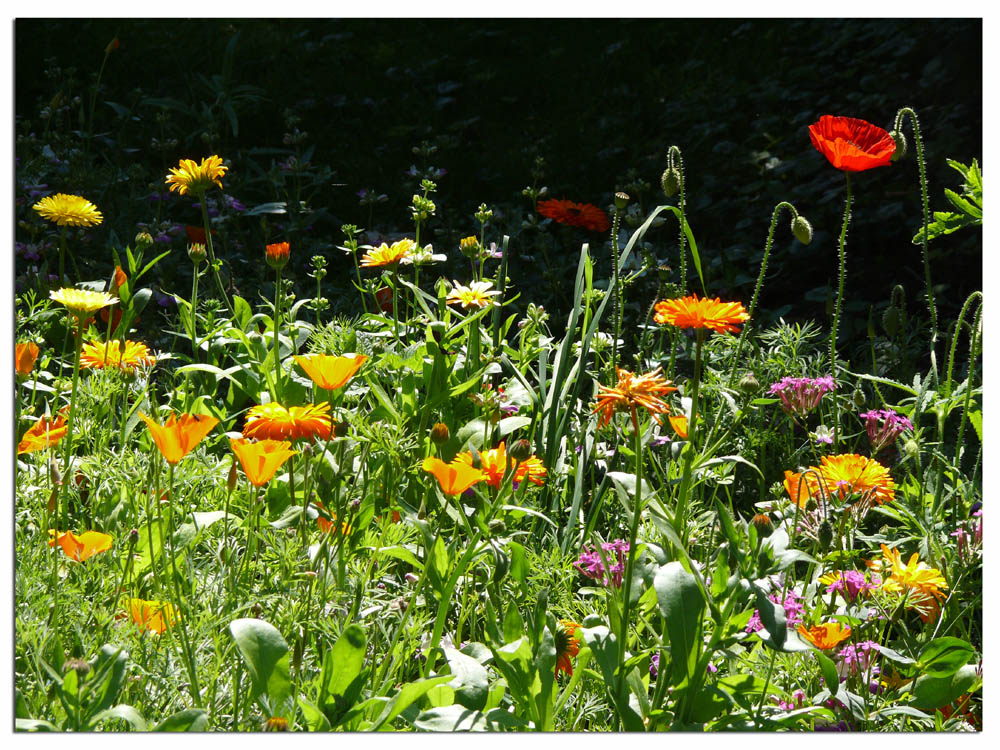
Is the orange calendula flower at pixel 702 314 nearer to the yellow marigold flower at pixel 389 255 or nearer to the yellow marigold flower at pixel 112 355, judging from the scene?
the yellow marigold flower at pixel 389 255

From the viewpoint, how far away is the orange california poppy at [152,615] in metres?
1.02

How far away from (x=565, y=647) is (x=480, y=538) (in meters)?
0.19

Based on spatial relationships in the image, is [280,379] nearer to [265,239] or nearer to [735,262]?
[265,239]

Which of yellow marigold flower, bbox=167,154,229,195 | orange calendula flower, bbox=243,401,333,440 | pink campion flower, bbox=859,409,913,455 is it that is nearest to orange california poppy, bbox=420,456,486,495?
orange calendula flower, bbox=243,401,333,440

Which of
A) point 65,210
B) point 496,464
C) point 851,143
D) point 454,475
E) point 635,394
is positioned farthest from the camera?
point 65,210

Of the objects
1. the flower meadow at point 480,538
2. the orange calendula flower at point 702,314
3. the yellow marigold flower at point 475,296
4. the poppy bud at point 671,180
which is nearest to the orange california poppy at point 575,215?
the flower meadow at point 480,538

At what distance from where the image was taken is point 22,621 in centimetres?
101

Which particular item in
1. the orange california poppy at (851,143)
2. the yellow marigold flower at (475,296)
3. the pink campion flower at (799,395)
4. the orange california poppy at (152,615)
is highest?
the orange california poppy at (851,143)

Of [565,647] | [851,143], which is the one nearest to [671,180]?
[851,143]

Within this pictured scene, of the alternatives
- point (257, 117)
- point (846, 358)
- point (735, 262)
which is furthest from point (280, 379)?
point (257, 117)

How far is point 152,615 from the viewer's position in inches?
40.5

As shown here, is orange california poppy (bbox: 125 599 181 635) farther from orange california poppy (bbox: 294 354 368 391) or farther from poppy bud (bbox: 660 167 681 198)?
poppy bud (bbox: 660 167 681 198)

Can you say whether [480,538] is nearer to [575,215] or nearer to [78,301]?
[78,301]

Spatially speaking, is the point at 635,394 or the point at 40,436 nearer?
the point at 635,394
